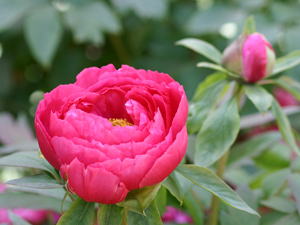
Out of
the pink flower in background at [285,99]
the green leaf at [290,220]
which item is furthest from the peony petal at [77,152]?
the pink flower in background at [285,99]

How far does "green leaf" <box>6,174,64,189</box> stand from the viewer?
0.29 m

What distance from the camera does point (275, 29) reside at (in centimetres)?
89

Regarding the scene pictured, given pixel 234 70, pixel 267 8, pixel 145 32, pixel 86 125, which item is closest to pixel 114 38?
pixel 145 32

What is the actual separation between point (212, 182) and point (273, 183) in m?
0.22

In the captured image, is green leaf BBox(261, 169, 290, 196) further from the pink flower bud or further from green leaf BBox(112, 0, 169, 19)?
green leaf BBox(112, 0, 169, 19)

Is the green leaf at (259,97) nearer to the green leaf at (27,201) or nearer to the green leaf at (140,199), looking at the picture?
the green leaf at (140,199)

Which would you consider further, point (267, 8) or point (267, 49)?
point (267, 8)

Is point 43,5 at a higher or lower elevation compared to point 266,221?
higher

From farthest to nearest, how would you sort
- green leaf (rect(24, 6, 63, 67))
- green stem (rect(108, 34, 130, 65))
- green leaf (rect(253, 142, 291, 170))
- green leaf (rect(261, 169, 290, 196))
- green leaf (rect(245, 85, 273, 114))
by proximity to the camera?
1. green stem (rect(108, 34, 130, 65))
2. green leaf (rect(24, 6, 63, 67))
3. green leaf (rect(253, 142, 291, 170))
4. green leaf (rect(261, 169, 290, 196))
5. green leaf (rect(245, 85, 273, 114))

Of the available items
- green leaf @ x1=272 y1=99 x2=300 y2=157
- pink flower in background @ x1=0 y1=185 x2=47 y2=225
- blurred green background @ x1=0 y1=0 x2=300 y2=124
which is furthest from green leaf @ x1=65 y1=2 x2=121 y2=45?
green leaf @ x1=272 y1=99 x2=300 y2=157

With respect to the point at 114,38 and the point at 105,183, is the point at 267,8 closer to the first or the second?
the point at 114,38

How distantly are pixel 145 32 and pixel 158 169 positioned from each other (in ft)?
3.19

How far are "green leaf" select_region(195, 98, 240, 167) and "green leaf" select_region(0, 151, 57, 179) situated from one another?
0.15 m

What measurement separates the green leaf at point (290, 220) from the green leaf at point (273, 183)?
7 centimetres
